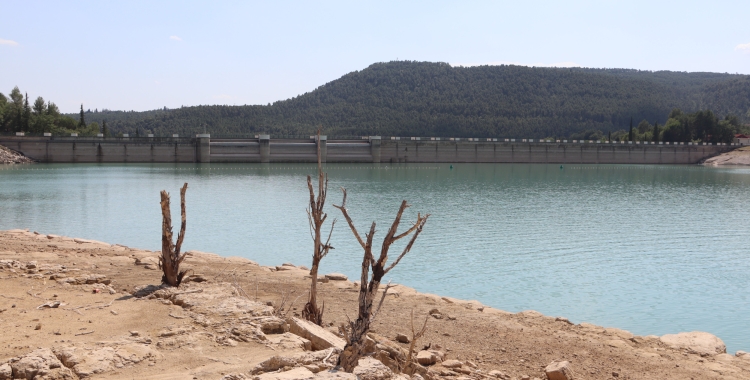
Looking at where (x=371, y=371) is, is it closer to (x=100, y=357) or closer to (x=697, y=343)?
(x=100, y=357)

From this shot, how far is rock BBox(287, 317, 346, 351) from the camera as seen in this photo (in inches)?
316

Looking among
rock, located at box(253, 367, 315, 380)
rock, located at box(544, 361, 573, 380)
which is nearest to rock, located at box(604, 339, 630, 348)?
rock, located at box(544, 361, 573, 380)

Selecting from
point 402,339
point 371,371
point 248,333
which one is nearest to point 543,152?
point 402,339

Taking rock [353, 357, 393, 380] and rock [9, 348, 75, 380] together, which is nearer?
rock [9, 348, 75, 380]

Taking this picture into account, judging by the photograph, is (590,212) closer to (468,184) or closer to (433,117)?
(468,184)

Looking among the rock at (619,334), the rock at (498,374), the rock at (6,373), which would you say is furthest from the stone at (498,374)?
the rock at (6,373)

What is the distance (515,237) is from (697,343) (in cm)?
1480

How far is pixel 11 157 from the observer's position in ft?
273

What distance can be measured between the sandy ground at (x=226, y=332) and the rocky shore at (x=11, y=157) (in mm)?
77783

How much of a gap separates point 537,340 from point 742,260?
1532 cm

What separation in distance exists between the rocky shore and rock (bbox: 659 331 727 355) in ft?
285

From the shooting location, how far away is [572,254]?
885 inches

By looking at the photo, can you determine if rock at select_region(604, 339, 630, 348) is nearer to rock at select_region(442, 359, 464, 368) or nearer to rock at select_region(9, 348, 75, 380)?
rock at select_region(442, 359, 464, 368)

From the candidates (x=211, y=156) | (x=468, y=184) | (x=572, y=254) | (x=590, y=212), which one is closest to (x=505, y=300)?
(x=572, y=254)
